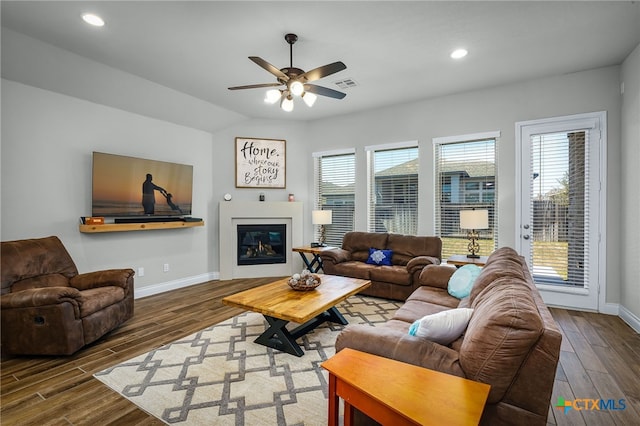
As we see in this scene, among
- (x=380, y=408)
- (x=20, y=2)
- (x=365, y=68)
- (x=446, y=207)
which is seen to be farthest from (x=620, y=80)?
(x=20, y=2)

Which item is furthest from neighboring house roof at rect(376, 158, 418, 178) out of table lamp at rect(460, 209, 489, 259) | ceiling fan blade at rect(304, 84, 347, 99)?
ceiling fan blade at rect(304, 84, 347, 99)

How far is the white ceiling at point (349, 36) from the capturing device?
2.54 meters

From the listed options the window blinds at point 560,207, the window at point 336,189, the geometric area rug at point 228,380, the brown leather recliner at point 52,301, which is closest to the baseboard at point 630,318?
the window blinds at point 560,207

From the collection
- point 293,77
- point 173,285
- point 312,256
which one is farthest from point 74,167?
point 312,256

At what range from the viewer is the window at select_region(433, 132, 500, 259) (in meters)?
4.34

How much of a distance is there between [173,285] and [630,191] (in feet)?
20.4

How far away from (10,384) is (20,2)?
3.02m

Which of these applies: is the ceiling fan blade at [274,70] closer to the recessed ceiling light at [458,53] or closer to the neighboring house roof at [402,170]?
the recessed ceiling light at [458,53]

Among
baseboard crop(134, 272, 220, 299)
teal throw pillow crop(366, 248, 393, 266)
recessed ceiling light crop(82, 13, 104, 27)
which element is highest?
recessed ceiling light crop(82, 13, 104, 27)

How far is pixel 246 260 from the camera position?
5555 mm

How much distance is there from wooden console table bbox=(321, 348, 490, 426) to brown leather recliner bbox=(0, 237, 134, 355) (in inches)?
102

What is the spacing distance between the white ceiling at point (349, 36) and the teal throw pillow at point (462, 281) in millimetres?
2356

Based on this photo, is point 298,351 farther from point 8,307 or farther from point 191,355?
point 8,307

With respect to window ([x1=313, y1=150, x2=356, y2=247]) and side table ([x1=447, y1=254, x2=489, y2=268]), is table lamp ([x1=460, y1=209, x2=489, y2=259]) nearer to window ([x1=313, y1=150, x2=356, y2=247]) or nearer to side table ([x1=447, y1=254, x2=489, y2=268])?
side table ([x1=447, y1=254, x2=489, y2=268])
